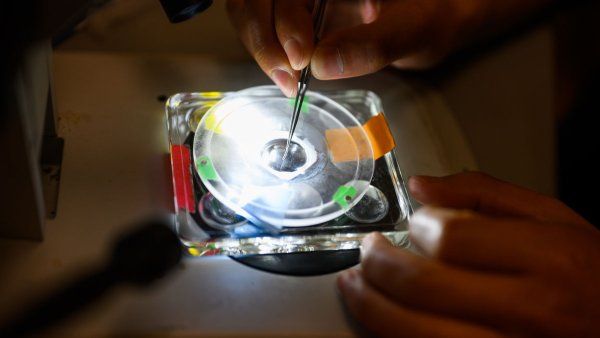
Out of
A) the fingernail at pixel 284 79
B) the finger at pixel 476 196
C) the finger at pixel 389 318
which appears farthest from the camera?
the fingernail at pixel 284 79

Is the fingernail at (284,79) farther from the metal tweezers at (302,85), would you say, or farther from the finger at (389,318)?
the finger at (389,318)

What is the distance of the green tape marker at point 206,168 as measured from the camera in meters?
0.61

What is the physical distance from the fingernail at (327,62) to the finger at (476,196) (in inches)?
6.8

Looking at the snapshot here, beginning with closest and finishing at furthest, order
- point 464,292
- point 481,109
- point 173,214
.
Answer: point 464,292, point 173,214, point 481,109

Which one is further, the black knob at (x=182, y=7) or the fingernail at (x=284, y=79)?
the fingernail at (x=284, y=79)

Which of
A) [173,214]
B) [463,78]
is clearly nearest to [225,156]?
[173,214]

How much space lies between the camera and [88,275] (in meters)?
0.52

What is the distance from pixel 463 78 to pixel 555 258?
0.39 meters

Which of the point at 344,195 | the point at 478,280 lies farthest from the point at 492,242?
the point at 344,195

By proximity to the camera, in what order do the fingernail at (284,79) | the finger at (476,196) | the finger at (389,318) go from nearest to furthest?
the finger at (389,318) → the finger at (476,196) → the fingernail at (284,79)

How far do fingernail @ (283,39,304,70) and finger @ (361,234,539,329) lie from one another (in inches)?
11.1

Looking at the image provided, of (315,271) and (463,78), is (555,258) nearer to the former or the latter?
(315,271)

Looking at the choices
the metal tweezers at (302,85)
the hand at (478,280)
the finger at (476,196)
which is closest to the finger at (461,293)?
the hand at (478,280)

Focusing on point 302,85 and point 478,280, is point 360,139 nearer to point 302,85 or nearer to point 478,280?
point 302,85
